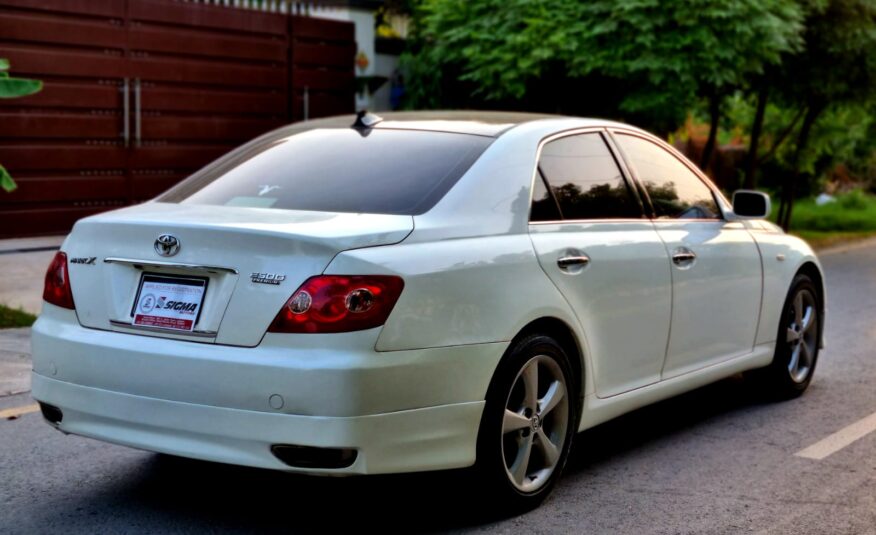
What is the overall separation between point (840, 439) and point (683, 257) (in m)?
1.30

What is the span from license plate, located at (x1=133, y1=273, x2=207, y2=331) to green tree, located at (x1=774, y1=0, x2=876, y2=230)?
1337 centimetres

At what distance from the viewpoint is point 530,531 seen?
4781 millimetres

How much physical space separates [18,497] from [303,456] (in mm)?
1449

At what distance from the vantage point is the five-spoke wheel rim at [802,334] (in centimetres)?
737

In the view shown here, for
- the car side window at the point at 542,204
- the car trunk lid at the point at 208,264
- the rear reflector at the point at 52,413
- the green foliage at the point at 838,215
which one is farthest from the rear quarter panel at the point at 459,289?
the green foliage at the point at 838,215

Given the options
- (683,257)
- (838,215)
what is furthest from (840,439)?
(838,215)

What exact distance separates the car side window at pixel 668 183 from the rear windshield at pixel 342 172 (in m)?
1.14

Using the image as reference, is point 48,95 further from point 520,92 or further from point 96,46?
point 520,92

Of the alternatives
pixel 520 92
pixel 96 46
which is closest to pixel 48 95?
pixel 96 46

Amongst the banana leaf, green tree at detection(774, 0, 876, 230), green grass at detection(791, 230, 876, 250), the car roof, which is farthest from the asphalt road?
green grass at detection(791, 230, 876, 250)

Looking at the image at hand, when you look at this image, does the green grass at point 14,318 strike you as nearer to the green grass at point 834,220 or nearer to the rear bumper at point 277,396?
the rear bumper at point 277,396

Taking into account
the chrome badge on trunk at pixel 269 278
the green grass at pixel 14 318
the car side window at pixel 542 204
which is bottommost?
the green grass at pixel 14 318

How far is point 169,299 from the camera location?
4.49 meters

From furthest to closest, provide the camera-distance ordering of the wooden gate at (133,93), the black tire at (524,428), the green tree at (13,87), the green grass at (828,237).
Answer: the green grass at (828,237) < the wooden gate at (133,93) < the green tree at (13,87) < the black tire at (524,428)
